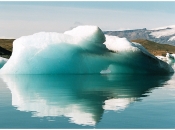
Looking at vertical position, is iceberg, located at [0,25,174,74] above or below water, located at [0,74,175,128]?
above

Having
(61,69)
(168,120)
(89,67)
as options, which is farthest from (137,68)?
(168,120)

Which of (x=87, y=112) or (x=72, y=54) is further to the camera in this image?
(x=72, y=54)

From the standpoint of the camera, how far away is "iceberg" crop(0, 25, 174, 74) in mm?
31438

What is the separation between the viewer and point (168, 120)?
11.0m

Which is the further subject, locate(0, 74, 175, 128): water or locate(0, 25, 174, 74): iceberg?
locate(0, 25, 174, 74): iceberg

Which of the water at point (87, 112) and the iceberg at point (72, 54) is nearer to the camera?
the water at point (87, 112)

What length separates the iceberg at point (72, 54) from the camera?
31438 mm

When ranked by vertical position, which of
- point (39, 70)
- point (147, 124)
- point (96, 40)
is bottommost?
point (147, 124)

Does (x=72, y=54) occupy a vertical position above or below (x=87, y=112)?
above

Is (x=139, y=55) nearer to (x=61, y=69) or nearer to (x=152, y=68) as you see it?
(x=152, y=68)

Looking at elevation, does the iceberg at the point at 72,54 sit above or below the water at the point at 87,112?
above

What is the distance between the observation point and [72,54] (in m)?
31.7

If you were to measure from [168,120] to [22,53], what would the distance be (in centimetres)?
2220

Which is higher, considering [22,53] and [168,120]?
[22,53]
